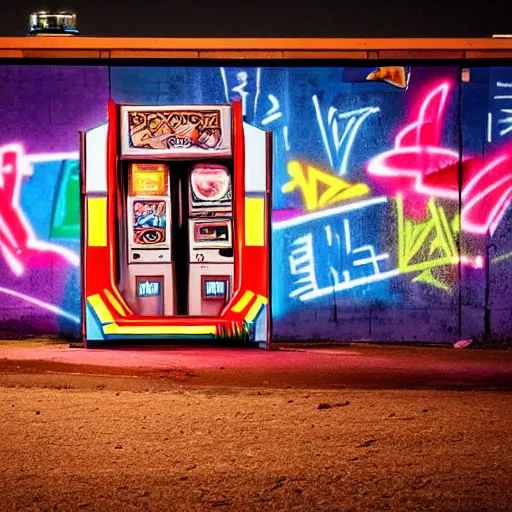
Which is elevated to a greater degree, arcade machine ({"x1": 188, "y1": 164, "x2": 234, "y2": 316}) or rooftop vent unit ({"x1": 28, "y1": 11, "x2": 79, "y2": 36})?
rooftop vent unit ({"x1": 28, "y1": 11, "x2": 79, "y2": 36})

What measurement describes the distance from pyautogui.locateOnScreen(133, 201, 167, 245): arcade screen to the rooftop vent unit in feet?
8.44

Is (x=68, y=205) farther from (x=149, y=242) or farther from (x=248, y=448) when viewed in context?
(x=248, y=448)

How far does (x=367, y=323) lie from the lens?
1109cm

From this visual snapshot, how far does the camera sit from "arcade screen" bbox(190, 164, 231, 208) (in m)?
10.5

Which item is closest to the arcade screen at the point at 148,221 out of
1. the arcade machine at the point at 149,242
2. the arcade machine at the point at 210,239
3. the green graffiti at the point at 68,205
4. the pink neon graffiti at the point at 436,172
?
the arcade machine at the point at 149,242

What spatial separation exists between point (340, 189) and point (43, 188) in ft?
10.8

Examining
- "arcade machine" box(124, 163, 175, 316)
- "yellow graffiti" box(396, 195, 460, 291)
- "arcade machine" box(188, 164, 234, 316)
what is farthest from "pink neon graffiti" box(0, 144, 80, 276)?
"yellow graffiti" box(396, 195, 460, 291)

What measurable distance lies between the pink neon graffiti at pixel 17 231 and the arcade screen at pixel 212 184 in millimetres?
1648

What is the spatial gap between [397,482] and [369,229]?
5888mm

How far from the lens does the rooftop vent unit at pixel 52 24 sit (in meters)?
11.6

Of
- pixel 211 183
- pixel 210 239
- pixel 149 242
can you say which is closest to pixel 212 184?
pixel 211 183

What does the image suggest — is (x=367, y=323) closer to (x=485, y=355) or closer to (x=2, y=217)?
(x=485, y=355)

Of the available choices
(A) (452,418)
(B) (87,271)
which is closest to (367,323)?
(B) (87,271)

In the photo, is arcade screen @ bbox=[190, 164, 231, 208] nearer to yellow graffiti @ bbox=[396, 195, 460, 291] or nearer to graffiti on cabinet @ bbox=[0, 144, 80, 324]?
graffiti on cabinet @ bbox=[0, 144, 80, 324]
